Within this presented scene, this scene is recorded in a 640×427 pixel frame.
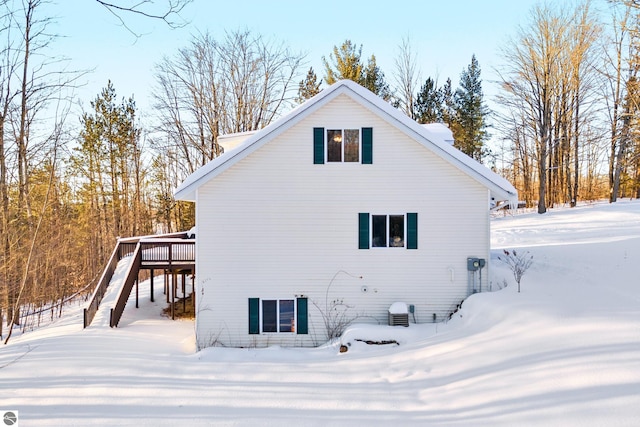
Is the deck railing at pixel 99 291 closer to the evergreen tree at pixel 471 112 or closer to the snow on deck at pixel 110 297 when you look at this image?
the snow on deck at pixel 110 297

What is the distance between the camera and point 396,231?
1092 cm

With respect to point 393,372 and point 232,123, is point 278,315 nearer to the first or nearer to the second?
point 393,372

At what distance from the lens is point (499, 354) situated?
6.61 metres

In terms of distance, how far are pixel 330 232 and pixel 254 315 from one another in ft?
10.6

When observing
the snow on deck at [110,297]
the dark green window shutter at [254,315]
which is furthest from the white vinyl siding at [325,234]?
the snow on deck at [110,297]

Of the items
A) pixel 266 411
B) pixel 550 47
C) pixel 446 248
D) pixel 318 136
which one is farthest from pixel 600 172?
pixel 266 411

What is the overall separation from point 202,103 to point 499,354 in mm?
23003

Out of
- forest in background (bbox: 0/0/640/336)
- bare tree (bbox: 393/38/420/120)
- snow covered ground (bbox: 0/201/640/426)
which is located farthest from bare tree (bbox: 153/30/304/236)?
snow covered ground (bbox: 0/201/640/426)

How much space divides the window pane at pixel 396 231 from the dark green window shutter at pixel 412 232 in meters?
0.20

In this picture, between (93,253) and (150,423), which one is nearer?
(150,423)

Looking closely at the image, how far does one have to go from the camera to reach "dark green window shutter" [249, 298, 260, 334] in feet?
35.2

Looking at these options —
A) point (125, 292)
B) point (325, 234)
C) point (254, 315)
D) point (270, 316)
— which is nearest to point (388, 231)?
point (325, 234)

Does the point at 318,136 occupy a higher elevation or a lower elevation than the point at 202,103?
lower

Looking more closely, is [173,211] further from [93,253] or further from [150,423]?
[150,423]
